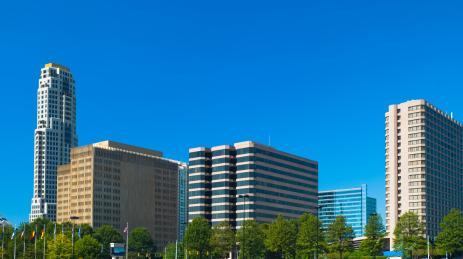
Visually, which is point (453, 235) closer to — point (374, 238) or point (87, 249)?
point (374, 238)

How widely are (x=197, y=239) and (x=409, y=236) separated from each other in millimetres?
58225

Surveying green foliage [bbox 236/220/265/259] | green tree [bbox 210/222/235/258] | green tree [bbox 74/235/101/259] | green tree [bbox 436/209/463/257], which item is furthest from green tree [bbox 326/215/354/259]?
green tree [bbox 74/235/101/259]

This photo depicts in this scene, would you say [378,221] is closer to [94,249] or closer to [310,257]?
[310,257]

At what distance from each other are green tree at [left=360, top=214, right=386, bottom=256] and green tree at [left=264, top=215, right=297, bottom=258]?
18147 mm

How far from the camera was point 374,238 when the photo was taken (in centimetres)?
16025

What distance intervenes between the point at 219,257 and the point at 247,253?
71.3ft

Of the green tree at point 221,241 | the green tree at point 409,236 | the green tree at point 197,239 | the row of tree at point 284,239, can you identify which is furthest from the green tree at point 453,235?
the green tree at point 197,239

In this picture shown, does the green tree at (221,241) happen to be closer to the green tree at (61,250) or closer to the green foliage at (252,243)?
the green foliage at (252,243)

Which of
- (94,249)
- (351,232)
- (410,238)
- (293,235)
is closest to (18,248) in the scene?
(94,249)

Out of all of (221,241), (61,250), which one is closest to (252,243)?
(221,241)

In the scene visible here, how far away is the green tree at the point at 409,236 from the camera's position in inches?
6137

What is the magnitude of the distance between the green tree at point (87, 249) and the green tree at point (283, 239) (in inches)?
1707

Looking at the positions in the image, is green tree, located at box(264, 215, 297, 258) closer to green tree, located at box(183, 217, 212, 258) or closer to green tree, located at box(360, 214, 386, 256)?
green tree, located at box(360, 214, 386, 256)

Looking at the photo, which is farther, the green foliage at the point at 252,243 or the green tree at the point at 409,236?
the green foliage at the point at 252,243
